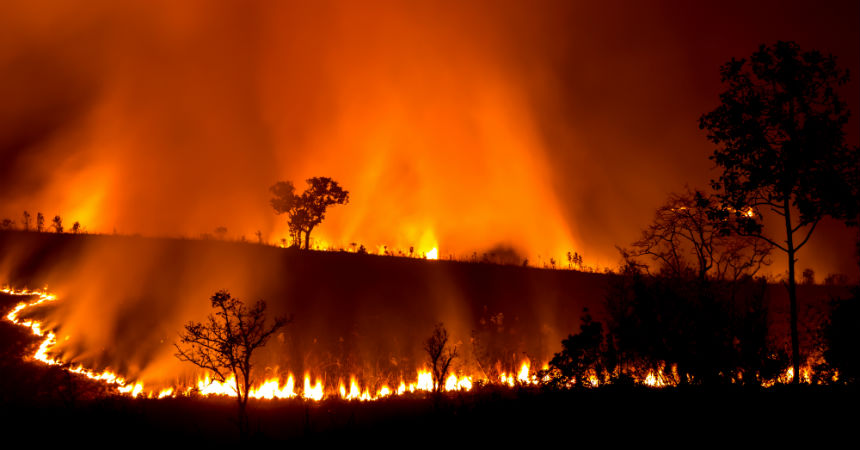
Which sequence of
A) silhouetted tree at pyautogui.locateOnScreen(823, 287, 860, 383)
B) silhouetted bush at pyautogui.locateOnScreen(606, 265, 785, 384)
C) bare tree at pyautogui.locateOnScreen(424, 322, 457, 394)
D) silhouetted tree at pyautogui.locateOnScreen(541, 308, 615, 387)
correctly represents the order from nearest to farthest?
silhouetted tree at pyautogui.locateOnScreen(823, 287, 860, 383) → silhouetted bush at pyautogui.locateOnScreen(606, 265, 785, 384) → silhouetted tree at pyautogui.locateOnScreen(541, 308, 615, 387) → bare tree at pyautogui.locateOnScreen(424, 322, 457, 394)

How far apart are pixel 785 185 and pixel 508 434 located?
14540mm

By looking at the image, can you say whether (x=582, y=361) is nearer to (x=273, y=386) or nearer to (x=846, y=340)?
(x=846, y=340)

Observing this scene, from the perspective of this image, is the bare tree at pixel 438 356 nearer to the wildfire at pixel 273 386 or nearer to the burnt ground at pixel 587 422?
the wildfire at pixel 273 386

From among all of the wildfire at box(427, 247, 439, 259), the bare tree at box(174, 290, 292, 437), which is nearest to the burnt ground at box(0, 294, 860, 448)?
the bare tree at box(174, 290, 292, 437)

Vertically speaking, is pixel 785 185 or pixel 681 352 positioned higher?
pixel 785 185

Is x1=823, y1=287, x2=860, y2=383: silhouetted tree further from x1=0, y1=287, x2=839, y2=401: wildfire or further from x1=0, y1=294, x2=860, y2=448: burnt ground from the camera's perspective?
x1=0, y1=287, x2=839, y2=401: wildfire

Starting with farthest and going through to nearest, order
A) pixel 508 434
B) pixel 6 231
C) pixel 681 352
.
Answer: pixel 6 231 → pixel 681 352 → pixel 508 434

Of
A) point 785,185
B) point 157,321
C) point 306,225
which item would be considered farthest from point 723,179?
point 306,225

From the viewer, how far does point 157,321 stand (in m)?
36.1

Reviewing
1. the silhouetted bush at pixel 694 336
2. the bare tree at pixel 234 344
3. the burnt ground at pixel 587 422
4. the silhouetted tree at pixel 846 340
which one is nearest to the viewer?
the burnt ground at pixel 587 422

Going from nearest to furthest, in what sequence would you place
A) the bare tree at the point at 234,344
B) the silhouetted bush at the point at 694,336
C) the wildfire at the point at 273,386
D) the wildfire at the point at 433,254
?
1. the silhouetted bush at the point at 694,336
2. the bare tree at the point at 234,344
3. the wildfire at the point at 273,386
4. the wildfire at the point at 433,254

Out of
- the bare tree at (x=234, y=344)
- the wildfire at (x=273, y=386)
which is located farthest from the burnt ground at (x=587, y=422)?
the wildfire at (x=273, y=386)

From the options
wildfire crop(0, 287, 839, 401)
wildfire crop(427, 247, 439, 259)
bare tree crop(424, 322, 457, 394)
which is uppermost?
wildfire crop(427, 247, 439, 259)

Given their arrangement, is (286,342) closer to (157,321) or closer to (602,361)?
(157,321)
